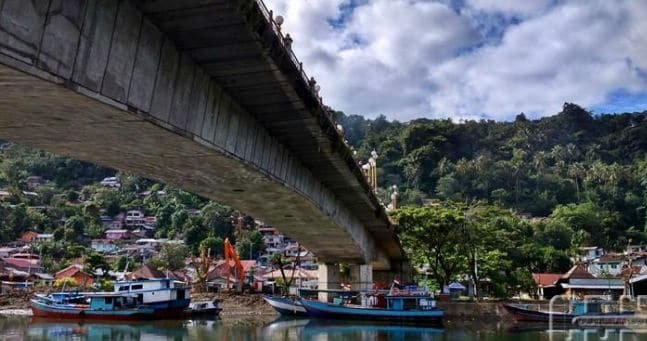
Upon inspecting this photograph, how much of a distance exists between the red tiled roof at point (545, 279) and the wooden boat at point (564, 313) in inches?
796

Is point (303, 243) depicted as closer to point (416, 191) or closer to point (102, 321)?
point (102, 321)

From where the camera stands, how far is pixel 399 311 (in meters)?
39.2

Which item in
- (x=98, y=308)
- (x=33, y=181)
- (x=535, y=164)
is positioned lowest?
(x=98, y=308)

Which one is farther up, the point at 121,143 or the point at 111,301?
the point at 121,143

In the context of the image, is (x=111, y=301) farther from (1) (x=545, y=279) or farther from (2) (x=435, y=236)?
(1) (x=545, y=279)

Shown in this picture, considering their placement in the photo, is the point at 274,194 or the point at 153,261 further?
the point at 153,261

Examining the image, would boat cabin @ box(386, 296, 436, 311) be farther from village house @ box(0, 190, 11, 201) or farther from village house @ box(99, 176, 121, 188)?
village house @ box(99, 176, 121, 188)

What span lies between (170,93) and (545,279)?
57.2 meters

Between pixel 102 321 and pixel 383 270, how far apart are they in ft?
69.7

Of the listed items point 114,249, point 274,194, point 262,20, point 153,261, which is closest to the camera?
point 262,20

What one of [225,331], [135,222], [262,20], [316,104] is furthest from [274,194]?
[135,222]

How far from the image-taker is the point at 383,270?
49531 millimetres

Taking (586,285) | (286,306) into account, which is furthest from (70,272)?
(586,285)

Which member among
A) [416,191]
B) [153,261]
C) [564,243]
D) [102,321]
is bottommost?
[102,321]
